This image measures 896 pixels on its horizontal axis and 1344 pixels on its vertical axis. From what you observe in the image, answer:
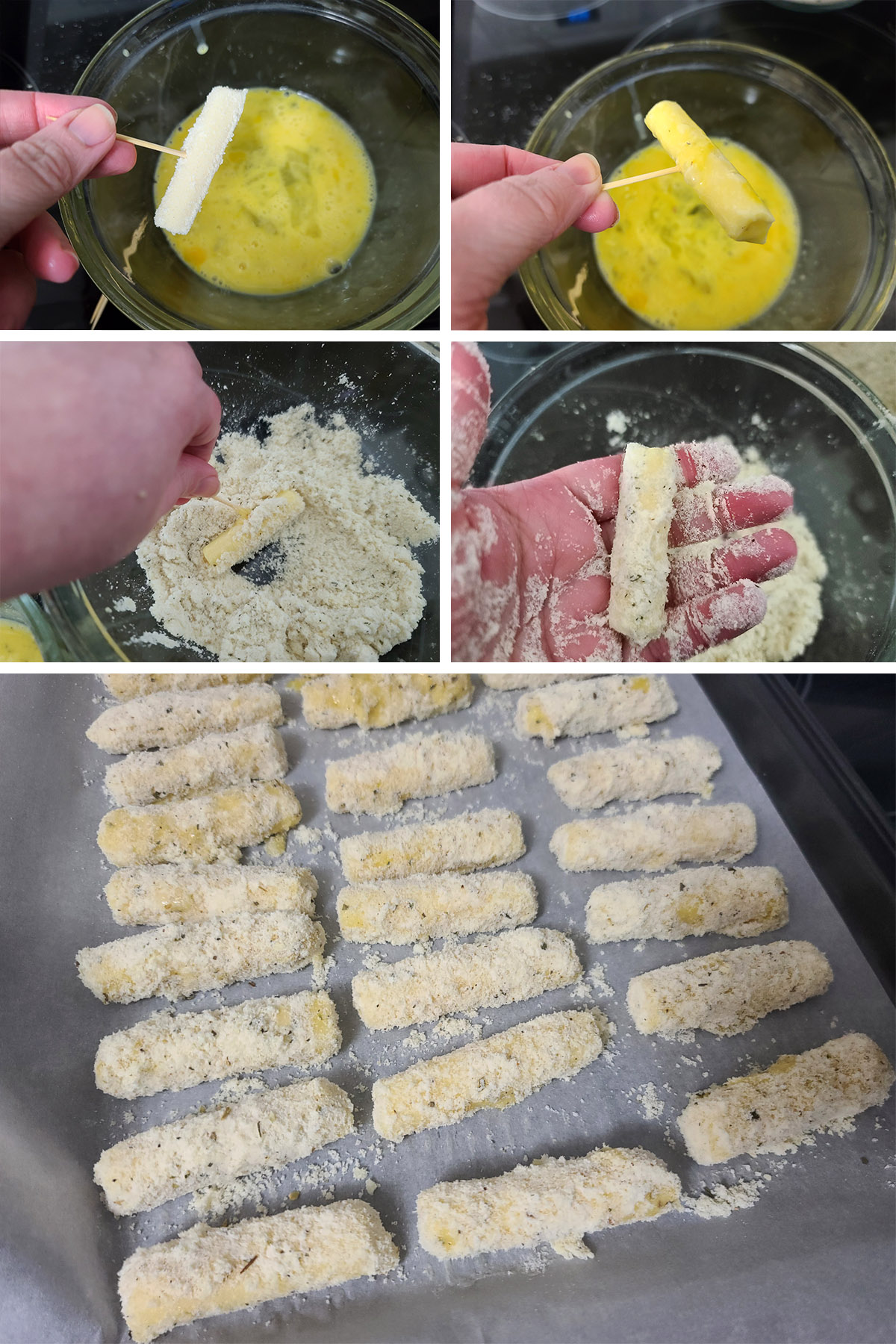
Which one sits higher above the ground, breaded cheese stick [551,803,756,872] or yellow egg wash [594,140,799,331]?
yellow egg wash [594,140,799,331]

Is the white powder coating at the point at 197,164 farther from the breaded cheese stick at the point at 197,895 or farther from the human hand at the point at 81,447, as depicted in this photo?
the breaded cheese stick at the point at 197,895

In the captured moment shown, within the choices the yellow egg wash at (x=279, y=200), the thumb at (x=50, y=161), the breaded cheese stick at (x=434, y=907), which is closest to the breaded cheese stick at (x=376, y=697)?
the breaded cheese stick at (x=434, y=907)

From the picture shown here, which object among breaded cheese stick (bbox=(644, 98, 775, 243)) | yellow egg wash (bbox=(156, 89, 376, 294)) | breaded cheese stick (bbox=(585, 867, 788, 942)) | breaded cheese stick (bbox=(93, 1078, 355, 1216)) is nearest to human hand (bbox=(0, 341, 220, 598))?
yellow egg wash (bbox=(156, 89, 376, 294))

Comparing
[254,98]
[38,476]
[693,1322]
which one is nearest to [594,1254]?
[693,1322]

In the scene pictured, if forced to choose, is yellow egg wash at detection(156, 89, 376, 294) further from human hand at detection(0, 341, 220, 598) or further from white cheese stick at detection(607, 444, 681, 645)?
white cheese stick at detection(607, 444, 681, 645)

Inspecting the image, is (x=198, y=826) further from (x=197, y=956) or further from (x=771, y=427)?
(x=771, y=427)

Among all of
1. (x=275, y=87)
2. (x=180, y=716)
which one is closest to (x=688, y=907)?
(x=180, y=716)
